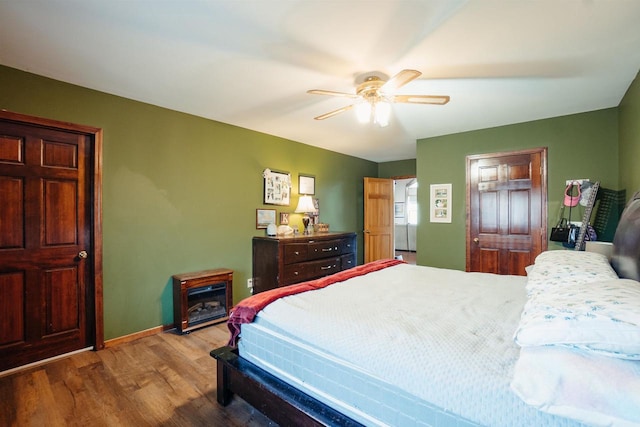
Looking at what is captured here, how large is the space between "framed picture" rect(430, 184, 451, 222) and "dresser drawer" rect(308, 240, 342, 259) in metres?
1.51

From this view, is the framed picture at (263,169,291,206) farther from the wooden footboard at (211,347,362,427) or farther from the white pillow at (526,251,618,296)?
the white pillow at (526,251,618,296)

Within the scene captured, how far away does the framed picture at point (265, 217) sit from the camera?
411cm

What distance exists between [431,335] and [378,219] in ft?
15.1

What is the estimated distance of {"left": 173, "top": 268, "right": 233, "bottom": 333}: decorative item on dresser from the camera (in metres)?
3.08

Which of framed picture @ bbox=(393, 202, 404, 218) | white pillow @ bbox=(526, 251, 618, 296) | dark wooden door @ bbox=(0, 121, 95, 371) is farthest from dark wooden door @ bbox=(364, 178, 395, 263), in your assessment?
dark wooden door @ bbox=(0, 121, 95, 371)

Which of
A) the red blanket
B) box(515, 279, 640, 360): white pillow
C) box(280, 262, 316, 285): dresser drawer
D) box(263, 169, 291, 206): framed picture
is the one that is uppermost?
box(263, 169, 291, 206): framed picture

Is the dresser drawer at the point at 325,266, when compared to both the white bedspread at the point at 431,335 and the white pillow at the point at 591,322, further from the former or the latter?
the white pillow at the point at 591,322

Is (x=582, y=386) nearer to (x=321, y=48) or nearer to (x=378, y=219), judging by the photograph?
(x=321, y=48)

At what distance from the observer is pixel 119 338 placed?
112 inches

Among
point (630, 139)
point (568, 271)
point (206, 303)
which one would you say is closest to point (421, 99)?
point (568, 271)

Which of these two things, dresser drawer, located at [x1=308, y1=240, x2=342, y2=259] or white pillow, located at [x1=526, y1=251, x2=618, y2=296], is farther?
dresser drawer, located at [x1=308, y1=240, x2=342, y2=259]

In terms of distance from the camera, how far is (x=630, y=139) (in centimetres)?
270

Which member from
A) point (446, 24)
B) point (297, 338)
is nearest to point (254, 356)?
point (297, 338)

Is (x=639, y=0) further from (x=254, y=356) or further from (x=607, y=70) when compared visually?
(x=254, y=356)
